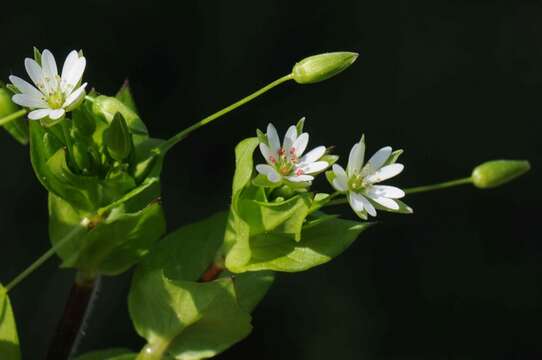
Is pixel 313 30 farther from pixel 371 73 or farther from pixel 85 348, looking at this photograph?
pixel 85 348

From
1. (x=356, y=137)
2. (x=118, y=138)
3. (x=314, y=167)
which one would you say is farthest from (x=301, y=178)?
(x=356, y=137)

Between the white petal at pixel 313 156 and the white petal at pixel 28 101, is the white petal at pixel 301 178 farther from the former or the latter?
the white petal at pixel 28 101

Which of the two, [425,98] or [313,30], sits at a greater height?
[313,30]

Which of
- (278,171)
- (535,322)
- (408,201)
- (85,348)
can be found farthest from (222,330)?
(535,322)

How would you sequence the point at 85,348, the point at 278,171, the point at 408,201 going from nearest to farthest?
the point at 278,171 → the point at 85,348 → the point at 408,201

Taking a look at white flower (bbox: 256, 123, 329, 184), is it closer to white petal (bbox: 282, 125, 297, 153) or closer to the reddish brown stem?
white petal (bbox: 282, 125, 297, 153)

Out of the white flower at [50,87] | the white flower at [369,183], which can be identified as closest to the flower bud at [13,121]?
the white flower at [50,87]
